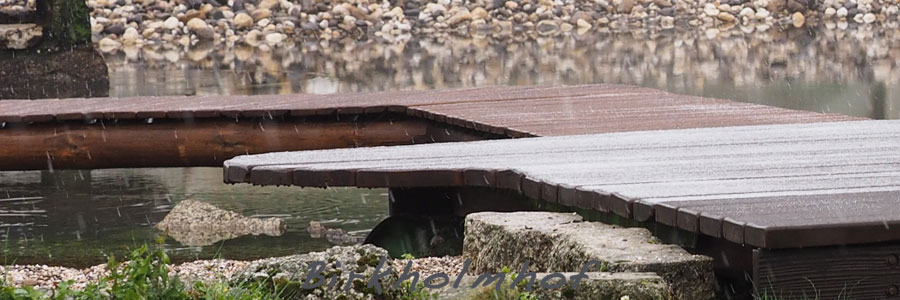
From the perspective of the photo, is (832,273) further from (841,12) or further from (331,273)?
(841,12)

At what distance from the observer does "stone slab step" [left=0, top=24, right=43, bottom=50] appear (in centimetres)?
1477

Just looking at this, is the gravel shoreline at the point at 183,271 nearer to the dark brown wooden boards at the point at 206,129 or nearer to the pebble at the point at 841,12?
the dark brown wooden boards at the point at 206,129

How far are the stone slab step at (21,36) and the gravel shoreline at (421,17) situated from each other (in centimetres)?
968

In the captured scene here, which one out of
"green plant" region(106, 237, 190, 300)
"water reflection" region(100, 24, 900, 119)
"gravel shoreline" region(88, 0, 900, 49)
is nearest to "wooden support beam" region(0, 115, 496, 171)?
"green plant" region(106, 237, 190, 300)

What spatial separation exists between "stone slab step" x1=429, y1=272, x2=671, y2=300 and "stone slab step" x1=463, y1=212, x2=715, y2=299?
0.19m

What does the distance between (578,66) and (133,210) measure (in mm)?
10533

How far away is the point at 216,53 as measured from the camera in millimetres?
22797

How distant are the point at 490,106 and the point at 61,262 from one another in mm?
2371

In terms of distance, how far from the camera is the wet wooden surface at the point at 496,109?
6957 millimetres

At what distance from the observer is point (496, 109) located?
7824 mm

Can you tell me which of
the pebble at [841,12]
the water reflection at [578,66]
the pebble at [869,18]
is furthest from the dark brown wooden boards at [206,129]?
the pebble at [841,12]

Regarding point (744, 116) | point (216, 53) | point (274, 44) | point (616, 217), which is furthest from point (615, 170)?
point (274, 44)

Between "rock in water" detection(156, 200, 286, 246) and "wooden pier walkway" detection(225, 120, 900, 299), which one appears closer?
"wooden pier walkway" detection(225, 120, 900, 299)

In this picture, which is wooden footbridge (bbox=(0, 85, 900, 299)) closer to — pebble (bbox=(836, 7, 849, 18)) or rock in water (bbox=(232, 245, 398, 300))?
rock in water (bbox=(232, 245, 398, 300))
